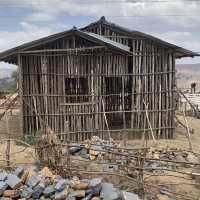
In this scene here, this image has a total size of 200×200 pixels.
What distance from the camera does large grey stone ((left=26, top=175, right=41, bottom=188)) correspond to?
11.4 meters

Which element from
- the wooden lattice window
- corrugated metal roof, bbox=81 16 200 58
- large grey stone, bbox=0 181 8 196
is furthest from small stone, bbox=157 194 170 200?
corrugated metal roof, bbox=81 16 200 58

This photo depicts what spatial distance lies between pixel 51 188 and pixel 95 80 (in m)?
8.43

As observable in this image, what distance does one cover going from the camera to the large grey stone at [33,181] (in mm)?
11367

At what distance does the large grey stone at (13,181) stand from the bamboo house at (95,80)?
6.44 meters

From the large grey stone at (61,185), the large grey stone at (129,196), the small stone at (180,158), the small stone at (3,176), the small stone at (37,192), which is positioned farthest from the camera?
the small stone at (180,158)

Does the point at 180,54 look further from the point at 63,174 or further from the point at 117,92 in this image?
the point at 63,174

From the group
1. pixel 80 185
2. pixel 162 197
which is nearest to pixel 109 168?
pixel 162 197

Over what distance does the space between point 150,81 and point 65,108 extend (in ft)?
11.3

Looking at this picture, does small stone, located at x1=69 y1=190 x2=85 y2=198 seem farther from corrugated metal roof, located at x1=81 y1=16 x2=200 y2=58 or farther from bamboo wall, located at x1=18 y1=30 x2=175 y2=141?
corrugated metal roof, located at x1=81 y1=16 x2=200 y2=58

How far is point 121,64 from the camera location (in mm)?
19688

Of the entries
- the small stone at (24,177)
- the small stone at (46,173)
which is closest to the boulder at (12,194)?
the small stone at (24,177)

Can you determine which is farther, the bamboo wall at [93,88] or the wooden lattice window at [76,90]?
the wooden lattice window at [76,90]

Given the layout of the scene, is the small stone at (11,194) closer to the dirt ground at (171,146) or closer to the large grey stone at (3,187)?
the large grey stone at (3,187)

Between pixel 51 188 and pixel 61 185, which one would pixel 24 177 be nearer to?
pixel 51 188
